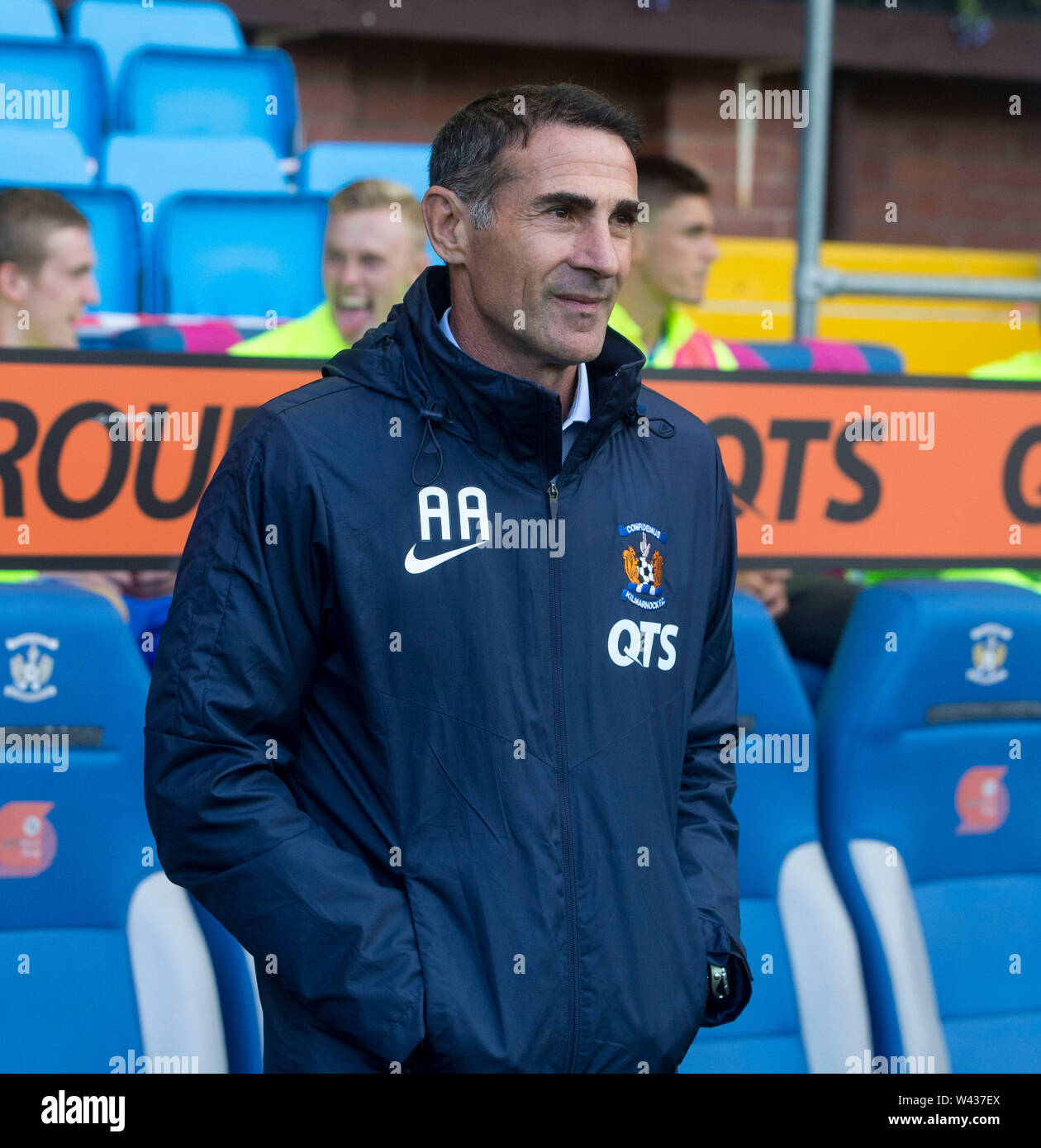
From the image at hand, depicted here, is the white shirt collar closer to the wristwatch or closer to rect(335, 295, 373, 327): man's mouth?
the wristwatch

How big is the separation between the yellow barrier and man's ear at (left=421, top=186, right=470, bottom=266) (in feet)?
14.6

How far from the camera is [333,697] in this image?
1354 millimetres

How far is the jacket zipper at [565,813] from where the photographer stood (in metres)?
1.31

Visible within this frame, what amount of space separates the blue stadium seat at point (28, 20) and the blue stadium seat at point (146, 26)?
7.6 inches

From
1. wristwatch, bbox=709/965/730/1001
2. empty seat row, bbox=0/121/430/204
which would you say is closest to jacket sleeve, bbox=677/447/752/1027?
wristwatch, bbox=709/965/730/1001

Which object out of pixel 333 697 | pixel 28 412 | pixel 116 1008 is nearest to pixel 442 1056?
pixel 333 697

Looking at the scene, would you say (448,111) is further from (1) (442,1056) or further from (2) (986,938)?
(1) (442,1056)

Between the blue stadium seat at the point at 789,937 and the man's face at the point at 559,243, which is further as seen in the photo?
the blue stadium seat at the point at 789,937

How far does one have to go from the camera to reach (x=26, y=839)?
192 cm

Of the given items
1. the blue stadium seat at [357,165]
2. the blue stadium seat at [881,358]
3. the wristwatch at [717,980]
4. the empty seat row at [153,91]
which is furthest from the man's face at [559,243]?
the empty seat row at [153,91]

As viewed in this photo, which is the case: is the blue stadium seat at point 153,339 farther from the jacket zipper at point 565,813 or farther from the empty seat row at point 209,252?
the jacket zipper at point 565,813

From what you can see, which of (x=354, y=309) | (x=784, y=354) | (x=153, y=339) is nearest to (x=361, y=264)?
(x=354, y=309)

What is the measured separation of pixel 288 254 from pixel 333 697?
11.7 ft

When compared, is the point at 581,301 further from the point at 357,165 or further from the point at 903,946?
the point at 357,165
